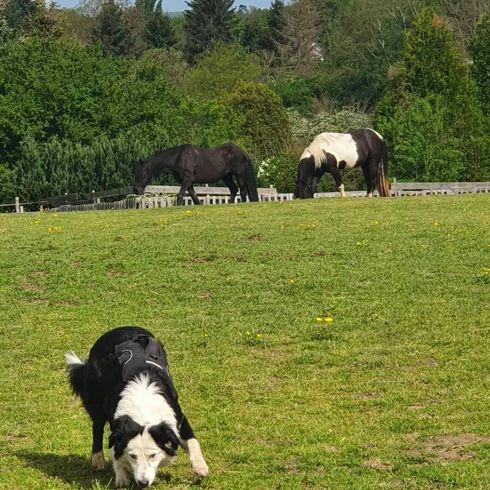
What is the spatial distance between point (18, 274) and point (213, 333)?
201 inches

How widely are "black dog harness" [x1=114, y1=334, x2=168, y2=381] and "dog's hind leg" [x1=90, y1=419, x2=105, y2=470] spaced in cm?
62

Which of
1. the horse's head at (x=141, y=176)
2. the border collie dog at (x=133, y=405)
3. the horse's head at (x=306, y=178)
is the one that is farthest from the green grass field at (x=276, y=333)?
the horse's head at (x=141, y=176)

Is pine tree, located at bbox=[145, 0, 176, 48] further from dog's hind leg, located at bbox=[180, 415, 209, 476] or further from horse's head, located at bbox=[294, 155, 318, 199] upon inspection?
dog's hind leg, located at bbox=[180, 415, 209, 476]

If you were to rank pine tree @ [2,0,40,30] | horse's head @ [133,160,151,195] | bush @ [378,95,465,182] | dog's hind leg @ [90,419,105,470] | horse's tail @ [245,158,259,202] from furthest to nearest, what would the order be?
pine tree @ [2,0,40,30]
bush @ [378,95,465,182]
horse's tail @ [245,158,259,202]
horse's head @ [133,160,151,195]
dog's hind leg @ [90,419,105,470]

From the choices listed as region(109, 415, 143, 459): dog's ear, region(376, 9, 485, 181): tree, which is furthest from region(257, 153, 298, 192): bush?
region(109, 415, 143, 459): dog's ear

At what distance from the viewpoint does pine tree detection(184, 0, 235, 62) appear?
106 meters

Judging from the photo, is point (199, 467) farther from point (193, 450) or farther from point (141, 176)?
point (141, 176)

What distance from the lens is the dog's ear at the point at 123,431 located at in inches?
285

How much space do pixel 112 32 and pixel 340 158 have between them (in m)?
71.5

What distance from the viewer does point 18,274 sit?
17.6 m

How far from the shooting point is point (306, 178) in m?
28.7

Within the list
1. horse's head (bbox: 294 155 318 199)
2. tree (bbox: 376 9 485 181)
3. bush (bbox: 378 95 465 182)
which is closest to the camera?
horse's head (bbox: 294 155 318 199)

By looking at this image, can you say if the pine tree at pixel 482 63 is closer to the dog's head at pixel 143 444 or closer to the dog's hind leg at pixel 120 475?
the dog's hind leg at pixel 120 475

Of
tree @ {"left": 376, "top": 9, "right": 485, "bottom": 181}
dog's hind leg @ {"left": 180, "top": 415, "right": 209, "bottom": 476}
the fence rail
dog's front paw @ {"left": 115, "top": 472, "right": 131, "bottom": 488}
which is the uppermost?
tree @ {"left": 376, "top": 9, "right": 485, "bottom": 181}
